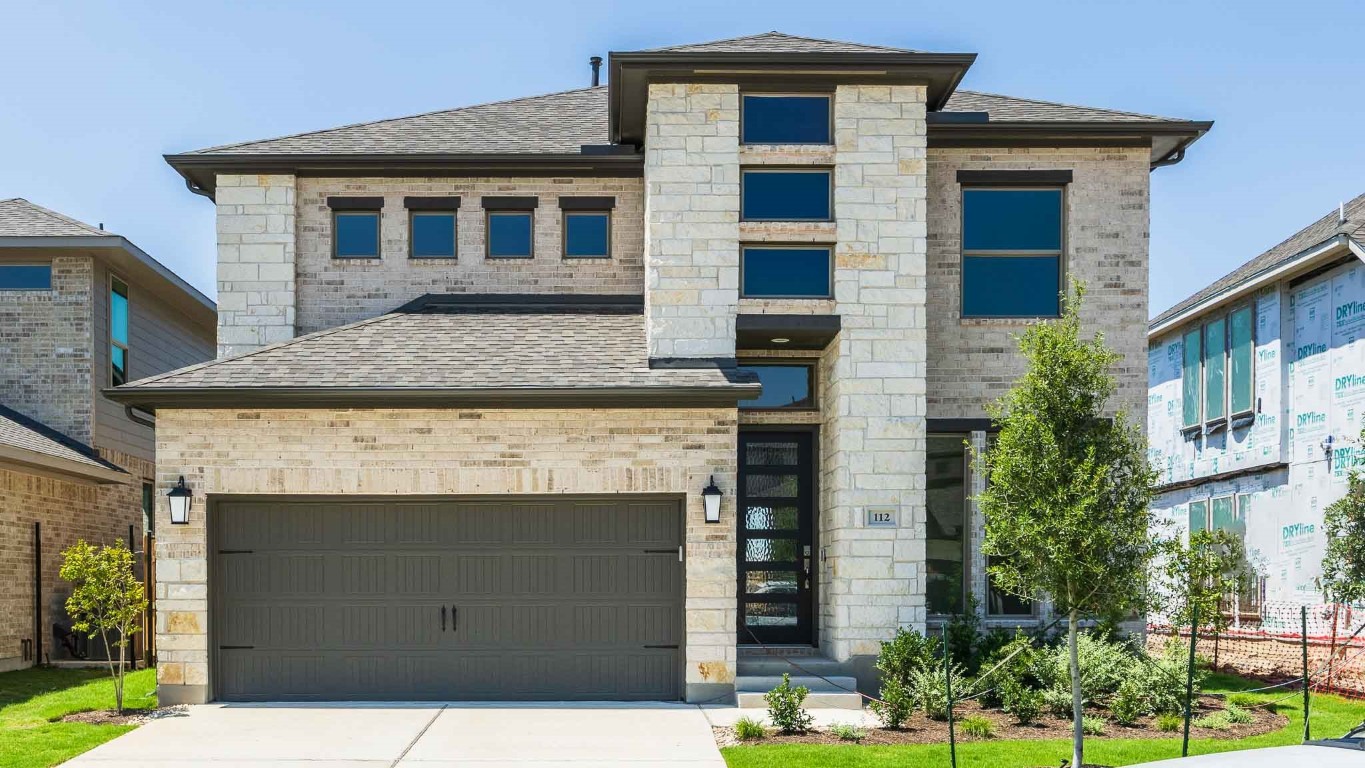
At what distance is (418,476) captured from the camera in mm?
12602

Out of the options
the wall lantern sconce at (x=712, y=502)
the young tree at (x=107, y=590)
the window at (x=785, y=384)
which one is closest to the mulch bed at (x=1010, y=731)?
the wall lantern sconce at (x=712, y=502)

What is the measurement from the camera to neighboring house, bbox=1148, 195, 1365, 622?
652 inches

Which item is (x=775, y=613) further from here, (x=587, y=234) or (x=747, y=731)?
(x=587, y=234)

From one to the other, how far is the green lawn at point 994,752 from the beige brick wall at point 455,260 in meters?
6.90

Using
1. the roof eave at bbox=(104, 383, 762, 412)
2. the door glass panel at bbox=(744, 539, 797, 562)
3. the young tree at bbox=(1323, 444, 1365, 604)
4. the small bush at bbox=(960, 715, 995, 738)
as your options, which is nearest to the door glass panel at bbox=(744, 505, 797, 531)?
the door glass panel at bbox=(744, 539, 797, 562)

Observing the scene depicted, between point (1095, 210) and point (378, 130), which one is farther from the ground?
point (378, 130)

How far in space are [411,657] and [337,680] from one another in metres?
0.81

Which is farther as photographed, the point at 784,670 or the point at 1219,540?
the point at 1219,540

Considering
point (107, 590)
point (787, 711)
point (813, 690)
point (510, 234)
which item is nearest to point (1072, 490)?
point (787, 711)

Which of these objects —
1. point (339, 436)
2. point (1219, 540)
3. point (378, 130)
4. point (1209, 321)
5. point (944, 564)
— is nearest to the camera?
point (339, 436)

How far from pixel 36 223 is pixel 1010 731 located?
16.0m

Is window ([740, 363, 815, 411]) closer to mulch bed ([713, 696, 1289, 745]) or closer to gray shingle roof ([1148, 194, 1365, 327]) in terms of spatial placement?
mulch bed ([713, 696, 1289, 745])

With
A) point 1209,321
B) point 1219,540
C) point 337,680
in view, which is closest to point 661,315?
point 337,680

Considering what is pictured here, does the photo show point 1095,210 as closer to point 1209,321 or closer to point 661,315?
point 661,315
